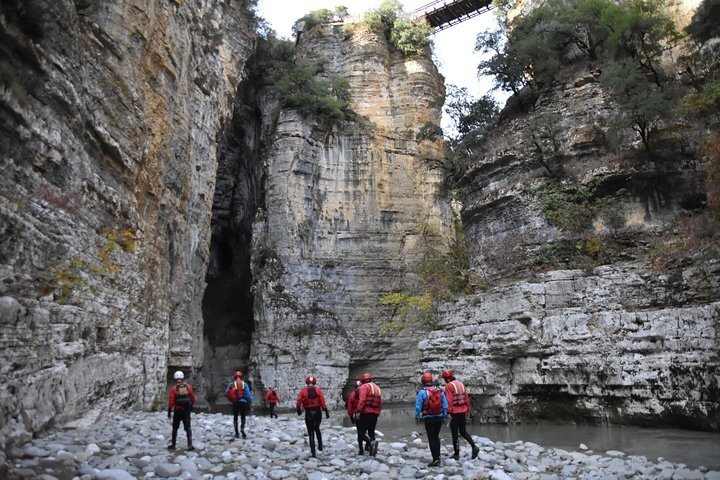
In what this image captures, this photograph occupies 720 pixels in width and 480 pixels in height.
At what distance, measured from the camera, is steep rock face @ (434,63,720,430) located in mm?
12234

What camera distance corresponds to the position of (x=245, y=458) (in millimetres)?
8805

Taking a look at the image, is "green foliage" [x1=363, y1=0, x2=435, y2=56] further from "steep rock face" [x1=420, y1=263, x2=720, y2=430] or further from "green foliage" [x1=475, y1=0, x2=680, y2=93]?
"steep rock face" [x1=420, y1=263, x2=720, y2=430]

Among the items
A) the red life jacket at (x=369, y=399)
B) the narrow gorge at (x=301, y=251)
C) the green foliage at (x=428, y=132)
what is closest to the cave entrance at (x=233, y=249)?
the narrow gorge at (x=301, y=251)

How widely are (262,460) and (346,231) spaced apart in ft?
81.2


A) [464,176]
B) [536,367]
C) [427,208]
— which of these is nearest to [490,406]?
[536,367]

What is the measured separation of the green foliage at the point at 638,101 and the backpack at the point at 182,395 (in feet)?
46.0

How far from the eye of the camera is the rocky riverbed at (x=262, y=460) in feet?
22.7

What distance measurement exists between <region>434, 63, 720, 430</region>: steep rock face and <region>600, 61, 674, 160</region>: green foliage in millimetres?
672

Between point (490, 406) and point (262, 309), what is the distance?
18147 mm

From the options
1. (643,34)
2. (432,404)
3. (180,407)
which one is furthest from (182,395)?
(643,34)

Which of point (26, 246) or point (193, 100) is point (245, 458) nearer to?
point (26, 246)

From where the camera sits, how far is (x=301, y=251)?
32.1m

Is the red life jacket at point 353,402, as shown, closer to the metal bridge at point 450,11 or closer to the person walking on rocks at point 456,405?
the person walking on rocks at point 456,405

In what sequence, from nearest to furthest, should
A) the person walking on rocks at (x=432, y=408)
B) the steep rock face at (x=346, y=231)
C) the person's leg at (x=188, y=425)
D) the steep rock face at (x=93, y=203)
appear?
the steep rock face at (x=93, y=203) < the person walking on rocks at (x=432, y=408) < the person's leg at (x=188, y=425) < the steep rock face at (x=346, y=231)
